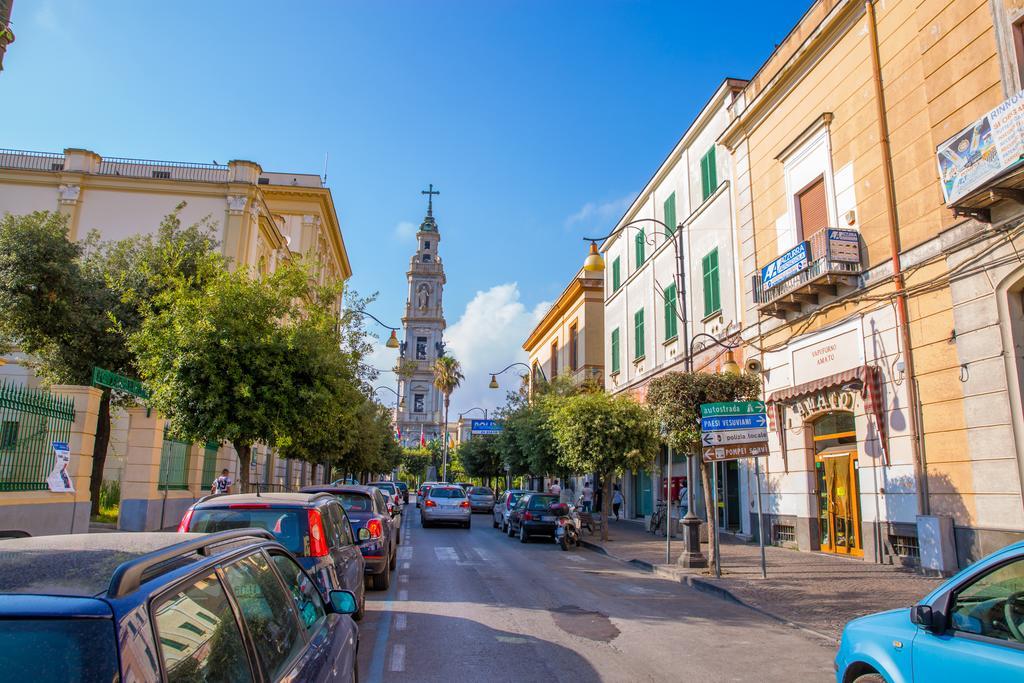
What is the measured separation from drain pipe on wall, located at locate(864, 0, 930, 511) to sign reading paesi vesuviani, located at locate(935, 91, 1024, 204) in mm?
1925

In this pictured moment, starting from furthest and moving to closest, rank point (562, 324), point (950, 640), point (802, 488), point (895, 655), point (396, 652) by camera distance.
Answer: point (562, 324) → point (802, 488) → point (396, 652) → point (895, 655) → point (950, 640)

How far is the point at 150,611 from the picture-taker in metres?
2.14

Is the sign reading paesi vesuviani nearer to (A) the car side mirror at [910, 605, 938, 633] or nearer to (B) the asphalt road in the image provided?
(B) the asphalt road

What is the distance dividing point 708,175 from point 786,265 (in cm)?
739

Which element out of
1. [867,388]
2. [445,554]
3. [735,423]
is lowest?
[445,554]

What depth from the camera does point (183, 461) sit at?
20.8 metres

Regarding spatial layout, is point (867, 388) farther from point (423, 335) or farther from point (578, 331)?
point (423, 335)

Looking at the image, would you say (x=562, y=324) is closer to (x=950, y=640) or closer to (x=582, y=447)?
(x=582, y=447)

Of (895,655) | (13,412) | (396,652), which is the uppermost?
(13,412)

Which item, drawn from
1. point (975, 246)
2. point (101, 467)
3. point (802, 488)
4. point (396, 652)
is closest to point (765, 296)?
point (802, 488)

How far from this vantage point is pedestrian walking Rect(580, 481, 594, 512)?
32.1 meters

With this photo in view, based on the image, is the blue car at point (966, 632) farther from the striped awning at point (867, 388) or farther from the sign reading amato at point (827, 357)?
the sign reading amato at point (827, 357)

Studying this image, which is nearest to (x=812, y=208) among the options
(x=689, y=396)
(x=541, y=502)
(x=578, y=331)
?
(x=689, y=396)

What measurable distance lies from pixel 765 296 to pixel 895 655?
51.1 feet
